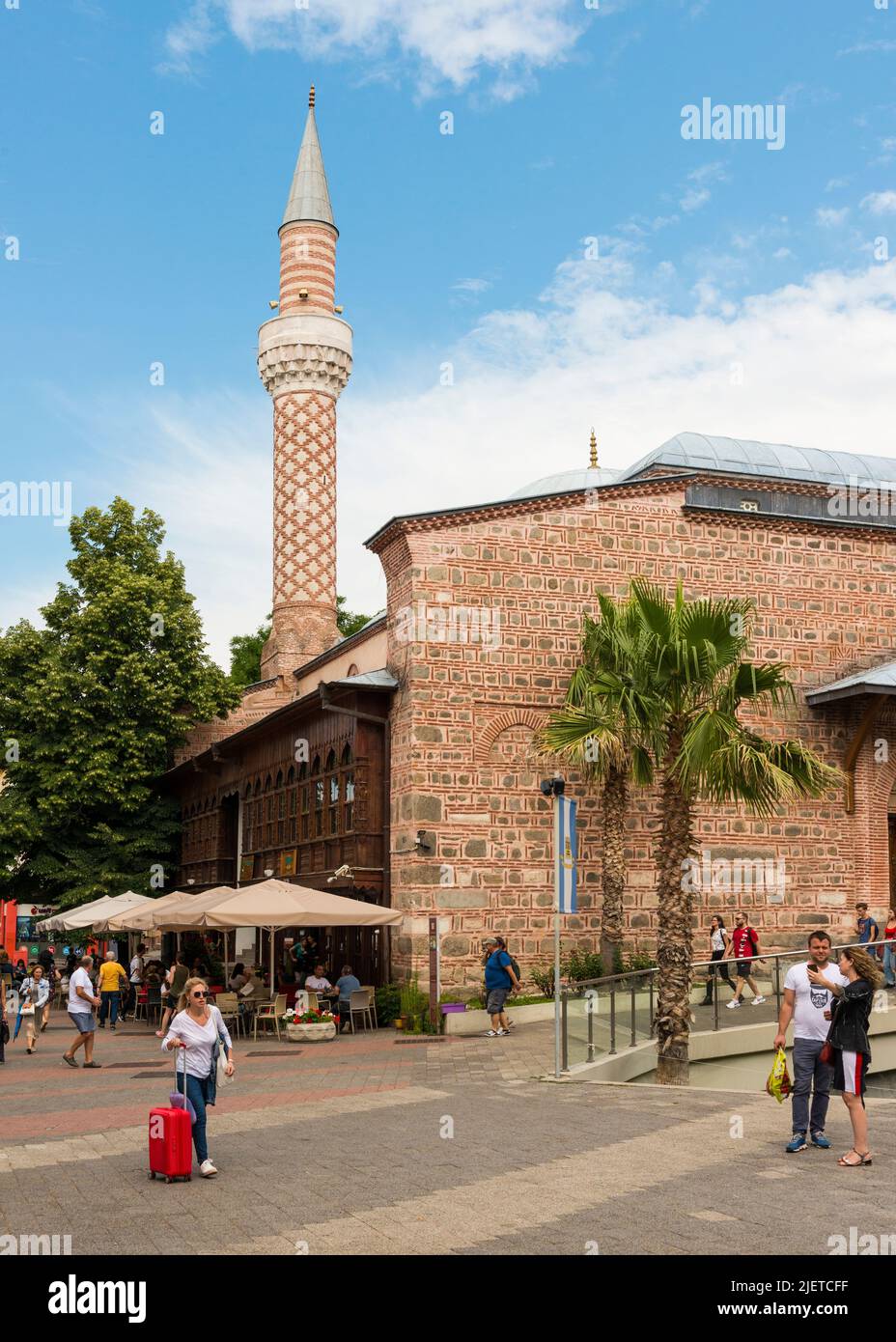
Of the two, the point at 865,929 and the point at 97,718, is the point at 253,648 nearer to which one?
the point at 97,718

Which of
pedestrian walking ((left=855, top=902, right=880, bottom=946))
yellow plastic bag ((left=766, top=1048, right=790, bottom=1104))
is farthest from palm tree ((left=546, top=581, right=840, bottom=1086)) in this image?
yellow plastic bag ((left=766, top=1048, right=790, bottom=1104))

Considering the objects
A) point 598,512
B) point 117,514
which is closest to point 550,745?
point 598,512

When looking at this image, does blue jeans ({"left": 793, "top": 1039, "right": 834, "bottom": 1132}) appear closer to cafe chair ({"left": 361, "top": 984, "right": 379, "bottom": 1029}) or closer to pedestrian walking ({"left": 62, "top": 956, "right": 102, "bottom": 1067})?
pedestrian walking ({"left": 62, "top": 956, "right": 102, "bottom": 1067})

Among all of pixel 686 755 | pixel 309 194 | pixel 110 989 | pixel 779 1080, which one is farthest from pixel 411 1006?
pixel 309 194

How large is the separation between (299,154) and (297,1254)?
38.9 metres

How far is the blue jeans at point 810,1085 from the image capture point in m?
10.9

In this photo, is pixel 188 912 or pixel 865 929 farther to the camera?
pixel 865 929

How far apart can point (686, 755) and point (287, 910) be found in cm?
701

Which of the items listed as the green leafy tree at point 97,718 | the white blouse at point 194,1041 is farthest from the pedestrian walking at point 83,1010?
the green leafy tree at point 97,718

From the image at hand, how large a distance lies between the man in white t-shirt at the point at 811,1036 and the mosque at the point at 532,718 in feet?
40.3

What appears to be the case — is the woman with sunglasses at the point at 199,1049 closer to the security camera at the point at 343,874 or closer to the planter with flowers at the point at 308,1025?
the planter with flowers at the point at 308,1025

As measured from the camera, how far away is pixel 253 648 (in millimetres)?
53594

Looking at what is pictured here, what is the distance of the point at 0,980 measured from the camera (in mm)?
20953
